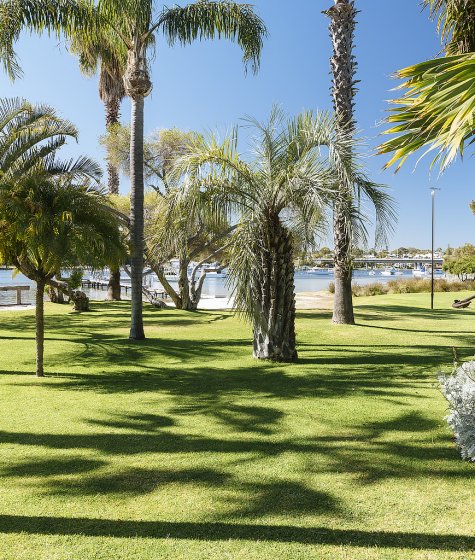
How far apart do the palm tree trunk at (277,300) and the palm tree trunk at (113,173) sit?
1615 centimetres

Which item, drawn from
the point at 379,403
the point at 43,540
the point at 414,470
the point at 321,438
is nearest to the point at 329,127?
the point at 379,403

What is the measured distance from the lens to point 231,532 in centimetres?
320

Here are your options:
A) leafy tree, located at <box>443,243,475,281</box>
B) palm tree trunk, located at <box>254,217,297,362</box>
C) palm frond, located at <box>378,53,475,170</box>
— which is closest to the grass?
palm tree trunk, located at <box>254,217,297,362</box>

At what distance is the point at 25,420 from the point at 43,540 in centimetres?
286

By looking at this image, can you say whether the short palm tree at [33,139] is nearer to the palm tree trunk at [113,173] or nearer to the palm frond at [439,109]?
the palm frond at [439,109]

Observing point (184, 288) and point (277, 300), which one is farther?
point (184, 288)

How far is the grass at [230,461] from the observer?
312 cm

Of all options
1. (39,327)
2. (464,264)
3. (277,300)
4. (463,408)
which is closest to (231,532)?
(463,408)

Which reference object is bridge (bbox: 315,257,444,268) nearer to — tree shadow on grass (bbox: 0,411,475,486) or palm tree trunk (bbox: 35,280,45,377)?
palm tree trunk (bbox: 35,280,45,377)

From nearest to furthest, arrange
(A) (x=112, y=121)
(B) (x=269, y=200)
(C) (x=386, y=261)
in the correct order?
(B) (x=269, y=200) → (A) (x=112, y=121) → (C) (x=386, y=261)

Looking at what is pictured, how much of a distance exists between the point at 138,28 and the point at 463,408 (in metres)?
10.8

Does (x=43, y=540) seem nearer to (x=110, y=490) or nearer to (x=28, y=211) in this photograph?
(x=110, y=490)

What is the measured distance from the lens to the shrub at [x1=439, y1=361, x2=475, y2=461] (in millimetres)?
4188

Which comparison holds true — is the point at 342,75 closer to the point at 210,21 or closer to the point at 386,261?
the point at 210,21
